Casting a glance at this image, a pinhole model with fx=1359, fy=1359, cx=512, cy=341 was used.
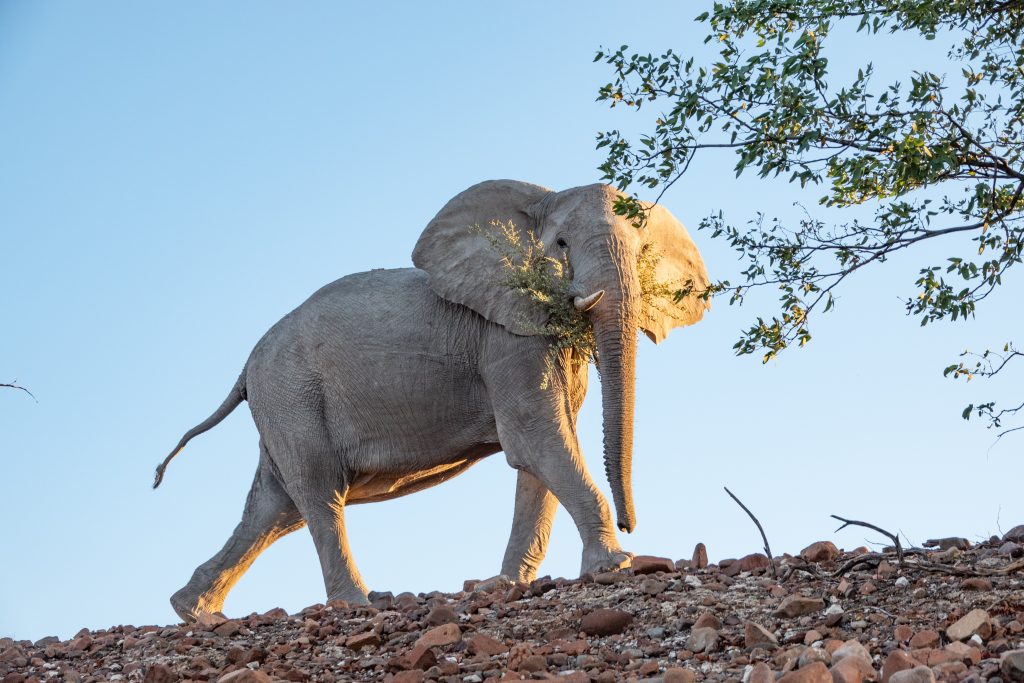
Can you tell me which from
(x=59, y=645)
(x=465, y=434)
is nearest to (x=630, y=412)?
(x=465, y=434)

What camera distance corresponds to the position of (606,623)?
29.3 ft

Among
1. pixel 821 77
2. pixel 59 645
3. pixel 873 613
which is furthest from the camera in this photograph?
pixel 59 645

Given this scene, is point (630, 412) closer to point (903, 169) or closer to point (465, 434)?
point (465, 434)

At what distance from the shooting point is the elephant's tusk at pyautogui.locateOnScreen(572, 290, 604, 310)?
12.2 meters

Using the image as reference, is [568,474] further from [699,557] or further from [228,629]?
[228,629]

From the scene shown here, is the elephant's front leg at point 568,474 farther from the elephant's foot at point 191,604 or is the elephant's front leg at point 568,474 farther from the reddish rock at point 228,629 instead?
the elephant's foot at point 191,604

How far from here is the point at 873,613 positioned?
27.7 feet

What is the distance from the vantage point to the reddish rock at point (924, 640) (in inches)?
306

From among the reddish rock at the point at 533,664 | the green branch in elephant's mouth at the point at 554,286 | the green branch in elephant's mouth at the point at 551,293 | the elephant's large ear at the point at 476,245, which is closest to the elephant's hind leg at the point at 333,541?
the elephant's large ear at the point at 476,245

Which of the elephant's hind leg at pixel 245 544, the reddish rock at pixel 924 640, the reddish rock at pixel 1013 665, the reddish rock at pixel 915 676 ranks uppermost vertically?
the elephant's hind leg at pixel 245 544

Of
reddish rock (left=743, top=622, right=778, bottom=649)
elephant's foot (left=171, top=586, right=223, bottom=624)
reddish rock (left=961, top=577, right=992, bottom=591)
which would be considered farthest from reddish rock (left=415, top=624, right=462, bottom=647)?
elephant's foot (left=171, top=586, right=223, bottom=624)

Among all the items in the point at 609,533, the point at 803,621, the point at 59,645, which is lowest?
the point at 803,621

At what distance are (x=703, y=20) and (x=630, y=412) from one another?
3.60m

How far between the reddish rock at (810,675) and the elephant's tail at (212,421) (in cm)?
985
